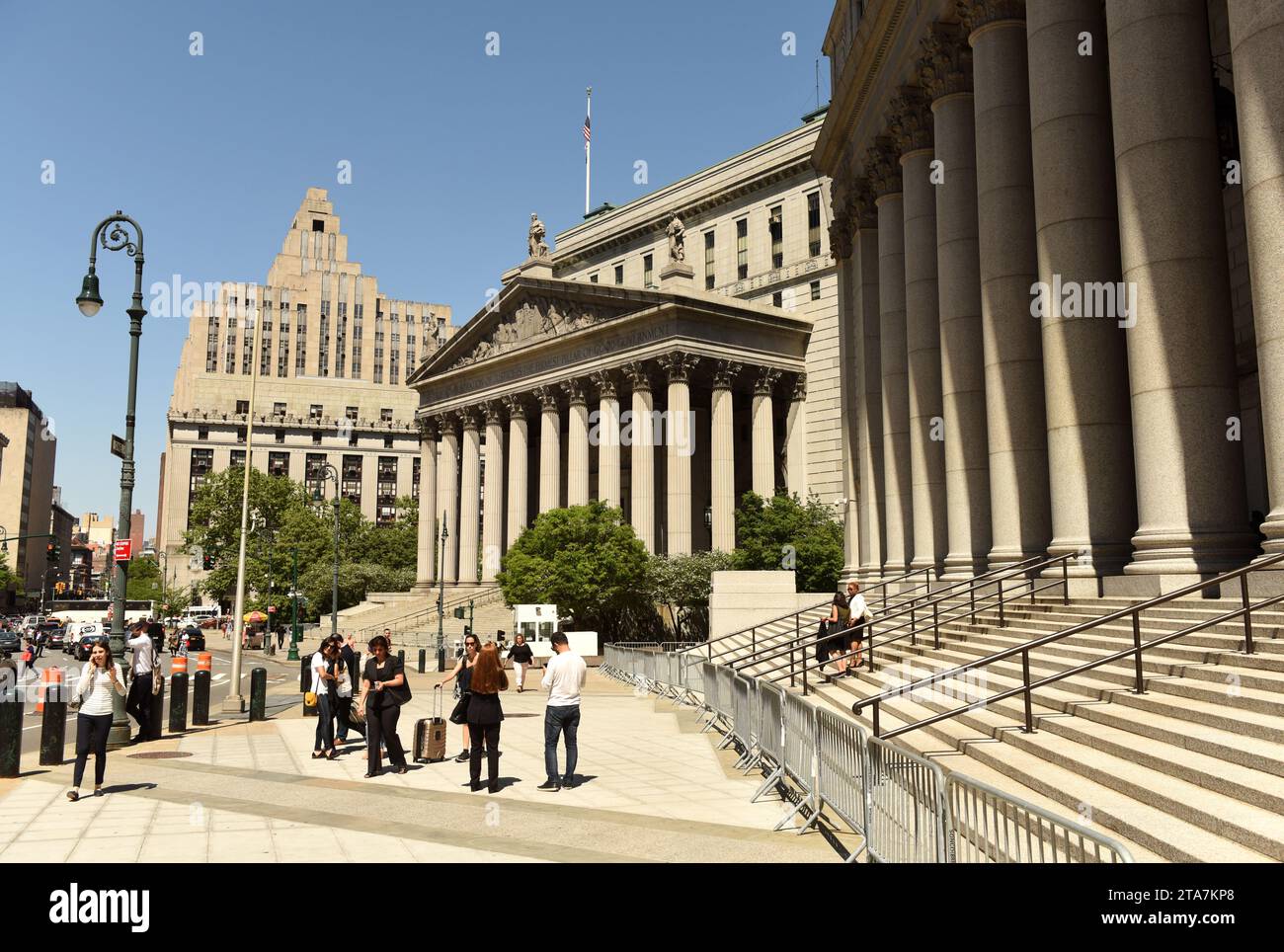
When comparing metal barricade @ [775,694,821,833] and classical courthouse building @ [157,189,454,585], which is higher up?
classical courthouse building @ [157,189,454,585]

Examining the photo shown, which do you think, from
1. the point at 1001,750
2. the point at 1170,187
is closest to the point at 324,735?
the point at 1001,750

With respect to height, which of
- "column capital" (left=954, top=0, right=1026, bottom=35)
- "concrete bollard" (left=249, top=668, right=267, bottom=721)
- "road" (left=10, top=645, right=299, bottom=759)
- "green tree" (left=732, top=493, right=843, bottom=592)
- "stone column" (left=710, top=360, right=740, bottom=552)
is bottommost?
"road" (left=10, top=645, right=299, bottom=759)

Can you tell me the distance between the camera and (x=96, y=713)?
13.3 meters

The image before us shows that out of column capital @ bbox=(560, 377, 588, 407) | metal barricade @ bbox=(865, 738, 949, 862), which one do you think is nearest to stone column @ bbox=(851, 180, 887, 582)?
metal barricade @ bbox=(865, 738, 949, 862)

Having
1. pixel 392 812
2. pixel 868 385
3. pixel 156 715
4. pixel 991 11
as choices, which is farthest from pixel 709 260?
pixel 392 812

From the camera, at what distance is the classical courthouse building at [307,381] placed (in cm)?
13750

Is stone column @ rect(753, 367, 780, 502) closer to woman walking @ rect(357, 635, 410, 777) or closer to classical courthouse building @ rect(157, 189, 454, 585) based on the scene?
woman walking @ rect(357, 635, 410, 777)

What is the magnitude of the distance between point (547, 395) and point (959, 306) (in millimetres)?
46394

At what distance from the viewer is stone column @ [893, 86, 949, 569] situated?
25922 millimetres

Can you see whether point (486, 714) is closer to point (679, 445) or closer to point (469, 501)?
point (679, 445)

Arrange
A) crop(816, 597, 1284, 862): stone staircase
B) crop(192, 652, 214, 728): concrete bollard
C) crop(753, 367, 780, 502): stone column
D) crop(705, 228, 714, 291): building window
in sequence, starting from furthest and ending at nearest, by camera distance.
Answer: crop(705, 228, 714, 291): building window < crop(753, 367, 780, 502): stone column < crop(192, 652, 214, 728): concrete bollard < crop(816, 597, 1284, 862): stone staircase

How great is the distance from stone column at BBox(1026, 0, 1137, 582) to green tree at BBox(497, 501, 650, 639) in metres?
34.3
